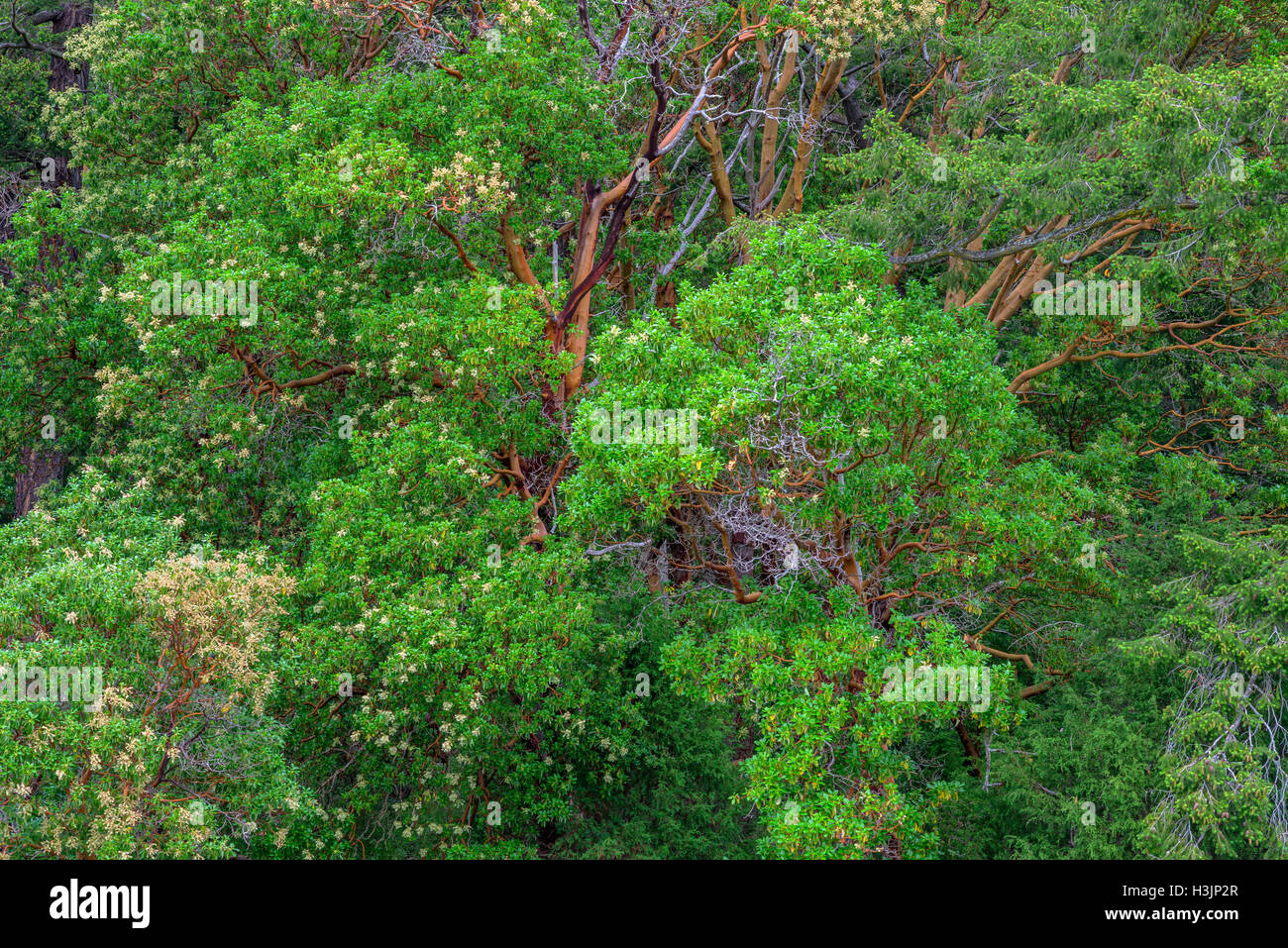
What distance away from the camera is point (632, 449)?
35.0 feet

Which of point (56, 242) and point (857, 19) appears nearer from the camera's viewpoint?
point (857, 19)

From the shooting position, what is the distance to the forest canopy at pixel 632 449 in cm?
1058

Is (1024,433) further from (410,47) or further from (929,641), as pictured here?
(410,47)

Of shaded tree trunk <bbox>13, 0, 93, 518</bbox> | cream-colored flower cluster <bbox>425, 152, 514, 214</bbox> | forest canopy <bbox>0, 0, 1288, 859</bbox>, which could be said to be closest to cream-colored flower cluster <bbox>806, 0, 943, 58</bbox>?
forest canopy <bbox>0, 0, 1288, 859</bbox>

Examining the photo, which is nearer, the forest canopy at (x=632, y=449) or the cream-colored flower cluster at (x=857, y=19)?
the forest canopy at (x=632, y=449)

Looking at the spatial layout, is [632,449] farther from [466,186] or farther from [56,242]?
[56,242]

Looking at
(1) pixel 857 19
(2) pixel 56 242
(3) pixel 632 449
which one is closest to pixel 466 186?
(3) pixel 632 449

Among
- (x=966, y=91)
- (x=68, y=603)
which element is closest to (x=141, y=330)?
(x=68, y=603)

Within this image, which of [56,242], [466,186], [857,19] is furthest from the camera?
[56,242]

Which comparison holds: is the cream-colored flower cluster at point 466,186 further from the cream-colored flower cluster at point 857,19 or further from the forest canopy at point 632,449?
the cream-colored flower cluster at point 857,19

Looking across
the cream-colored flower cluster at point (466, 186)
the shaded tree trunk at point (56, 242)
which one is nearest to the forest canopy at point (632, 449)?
the cream-colored flower cluster at point (466, 186)

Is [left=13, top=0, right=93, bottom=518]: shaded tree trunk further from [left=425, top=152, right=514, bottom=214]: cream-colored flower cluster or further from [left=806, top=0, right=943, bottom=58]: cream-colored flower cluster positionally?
[left=806, top=0, right=943, bottom=58]: cream-colored flower cluster

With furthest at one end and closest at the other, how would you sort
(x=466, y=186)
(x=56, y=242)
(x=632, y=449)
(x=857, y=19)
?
(x=56, y=242) < (x=857, y=19) < (x=466, y=186) < (x=632, y=449)

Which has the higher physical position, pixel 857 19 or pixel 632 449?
pixel 857 19
